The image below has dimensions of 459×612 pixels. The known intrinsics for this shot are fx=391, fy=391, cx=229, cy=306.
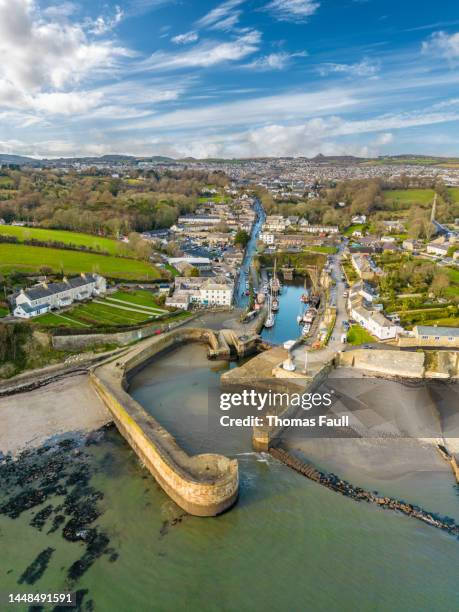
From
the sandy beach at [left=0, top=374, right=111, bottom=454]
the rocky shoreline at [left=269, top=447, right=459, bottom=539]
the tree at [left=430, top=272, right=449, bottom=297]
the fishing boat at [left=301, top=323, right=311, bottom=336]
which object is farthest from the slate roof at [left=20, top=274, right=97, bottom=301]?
the tree at [left=430, top=272, right=449, bottom=297]

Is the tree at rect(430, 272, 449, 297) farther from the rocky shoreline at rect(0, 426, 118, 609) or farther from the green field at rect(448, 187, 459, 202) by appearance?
the green field at rect(448, 187, 459, 202)

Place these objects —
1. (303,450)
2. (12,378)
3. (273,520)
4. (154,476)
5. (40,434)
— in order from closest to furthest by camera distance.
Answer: (273,520) < (154,476) < (303,450) < (40,434) < (12,378)

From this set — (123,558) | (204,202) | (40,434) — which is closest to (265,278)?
(40,434)

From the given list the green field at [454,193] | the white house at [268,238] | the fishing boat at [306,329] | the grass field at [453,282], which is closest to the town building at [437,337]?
the fishing boat at [306,329]

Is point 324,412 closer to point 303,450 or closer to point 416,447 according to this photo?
point 303,450

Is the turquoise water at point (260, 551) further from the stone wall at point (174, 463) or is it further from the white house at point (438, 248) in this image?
the white house at point (438, 248)

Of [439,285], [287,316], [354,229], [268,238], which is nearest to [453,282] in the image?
[439,285]

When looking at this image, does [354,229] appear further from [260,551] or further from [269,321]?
[260,551]
